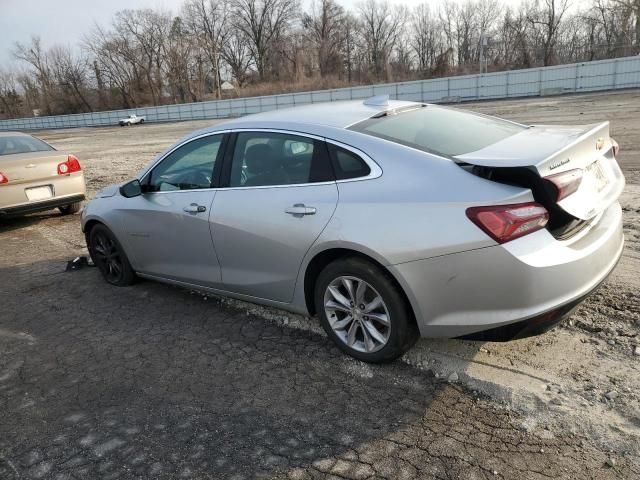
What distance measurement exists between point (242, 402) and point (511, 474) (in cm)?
156

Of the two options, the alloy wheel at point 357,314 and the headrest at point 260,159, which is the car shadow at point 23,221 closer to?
the headrest at point 260,159

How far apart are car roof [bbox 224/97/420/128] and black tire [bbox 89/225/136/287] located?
189cm

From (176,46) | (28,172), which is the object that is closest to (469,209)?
(28,172)

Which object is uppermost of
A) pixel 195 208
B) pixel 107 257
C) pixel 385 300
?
pixel 195 208

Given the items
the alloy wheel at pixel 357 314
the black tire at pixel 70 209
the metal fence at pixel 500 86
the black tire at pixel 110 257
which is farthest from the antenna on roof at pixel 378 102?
the metal fence at pixel 500 86

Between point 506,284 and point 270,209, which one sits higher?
point 270,209

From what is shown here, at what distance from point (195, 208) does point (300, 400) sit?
1746mm

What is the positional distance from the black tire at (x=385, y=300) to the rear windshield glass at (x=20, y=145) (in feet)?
23.7

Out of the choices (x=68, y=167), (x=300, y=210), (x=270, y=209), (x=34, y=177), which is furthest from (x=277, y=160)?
(x=68, y=167)

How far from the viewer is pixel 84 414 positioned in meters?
3.10

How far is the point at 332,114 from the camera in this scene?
367 centimetres

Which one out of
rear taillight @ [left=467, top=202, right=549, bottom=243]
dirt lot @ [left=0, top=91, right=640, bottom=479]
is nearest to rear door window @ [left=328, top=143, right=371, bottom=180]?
rear taillight @ [left=467, top=202, right=549, bottom=243]

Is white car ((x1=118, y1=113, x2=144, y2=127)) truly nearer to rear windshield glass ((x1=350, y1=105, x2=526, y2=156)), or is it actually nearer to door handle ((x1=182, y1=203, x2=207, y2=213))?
door handle ((x1=182, y1=203, x2=207, y2=213))

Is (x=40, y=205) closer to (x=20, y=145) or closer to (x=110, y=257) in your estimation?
(x=20, y=145)
